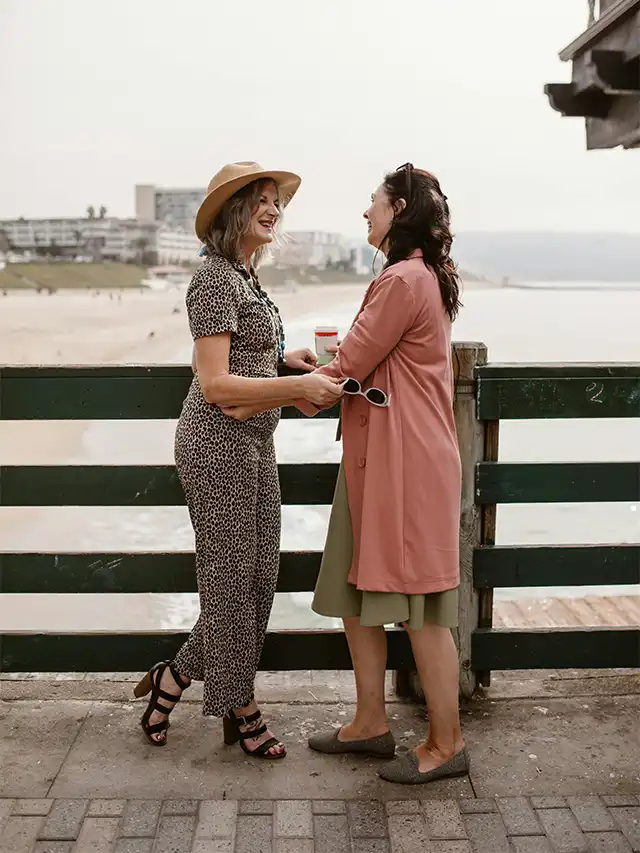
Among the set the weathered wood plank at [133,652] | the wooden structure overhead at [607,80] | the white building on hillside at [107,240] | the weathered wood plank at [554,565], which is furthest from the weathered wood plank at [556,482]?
the white building on hillside at [107,240]

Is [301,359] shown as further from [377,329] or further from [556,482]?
[556,482]

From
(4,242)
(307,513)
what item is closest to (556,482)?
(307,513)

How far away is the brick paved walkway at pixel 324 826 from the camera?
2520 mm

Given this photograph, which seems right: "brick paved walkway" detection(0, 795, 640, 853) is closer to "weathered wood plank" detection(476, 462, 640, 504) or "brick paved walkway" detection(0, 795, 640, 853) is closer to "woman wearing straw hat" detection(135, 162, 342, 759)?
"woman wearing straw hat" detection(135, 162, 342, 759)

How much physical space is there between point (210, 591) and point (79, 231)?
48.7 metres

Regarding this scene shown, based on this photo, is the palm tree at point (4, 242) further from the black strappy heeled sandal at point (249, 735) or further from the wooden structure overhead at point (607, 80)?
the black strappy heeled sandal at point (249, 735)

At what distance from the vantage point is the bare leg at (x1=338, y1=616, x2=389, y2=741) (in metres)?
2.96

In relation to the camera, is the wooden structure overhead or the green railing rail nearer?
the green railing rail

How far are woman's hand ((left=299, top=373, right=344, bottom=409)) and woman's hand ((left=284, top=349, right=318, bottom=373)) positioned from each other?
31 cm

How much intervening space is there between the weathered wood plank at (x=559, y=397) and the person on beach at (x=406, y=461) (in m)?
0.44

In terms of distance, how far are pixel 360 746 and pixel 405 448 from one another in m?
0.97

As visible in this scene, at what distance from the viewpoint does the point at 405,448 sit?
2732 millimetres

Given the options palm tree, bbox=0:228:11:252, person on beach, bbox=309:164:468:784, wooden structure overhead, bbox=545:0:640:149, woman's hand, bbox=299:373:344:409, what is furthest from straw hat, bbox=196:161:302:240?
palm tree, bbox=0:228:11:252

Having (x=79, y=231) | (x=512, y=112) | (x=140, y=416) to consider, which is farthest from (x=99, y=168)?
(x=140, y=416)
